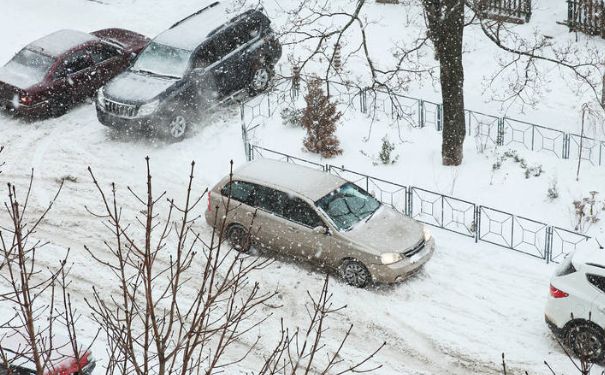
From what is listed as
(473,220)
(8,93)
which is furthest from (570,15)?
(8,93)

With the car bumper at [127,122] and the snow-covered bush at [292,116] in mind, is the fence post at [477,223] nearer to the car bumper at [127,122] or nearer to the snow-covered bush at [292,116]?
the snow-covered bush at [292,116]

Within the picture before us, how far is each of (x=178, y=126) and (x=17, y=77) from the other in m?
4.20

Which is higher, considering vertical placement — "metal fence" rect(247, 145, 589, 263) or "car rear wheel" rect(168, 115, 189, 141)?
"car rear wheel" rect(168, 115, 189, 141)

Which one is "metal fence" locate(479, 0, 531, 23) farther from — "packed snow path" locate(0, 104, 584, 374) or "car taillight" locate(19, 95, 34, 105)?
"car taillight" locate(19, 95, 34, 105)

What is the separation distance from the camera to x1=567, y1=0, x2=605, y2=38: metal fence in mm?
20156

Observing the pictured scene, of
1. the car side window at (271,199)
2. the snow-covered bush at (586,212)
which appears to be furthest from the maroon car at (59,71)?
the snow-covered bush at (586,212)

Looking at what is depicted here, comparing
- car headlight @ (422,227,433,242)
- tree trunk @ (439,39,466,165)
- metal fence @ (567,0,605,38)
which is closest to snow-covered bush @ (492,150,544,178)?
tree trunk @ (439,39,466,165)

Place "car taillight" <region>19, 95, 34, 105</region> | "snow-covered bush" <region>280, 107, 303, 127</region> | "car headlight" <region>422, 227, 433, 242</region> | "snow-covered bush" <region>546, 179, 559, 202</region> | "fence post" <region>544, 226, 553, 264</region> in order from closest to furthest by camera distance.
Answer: "fence post" <region>544, 226, 553, 264</region> → "car headlight" <region>422, 227, 433, 242</region> → "snow-covered bush" <region>546, 179, 559, 202</region> → "snow-covered bush" <region>280, 107, 303, 127</region> → "car taillight" <region>19, 95, 34, 105</region>

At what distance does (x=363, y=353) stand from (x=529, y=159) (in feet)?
19.8

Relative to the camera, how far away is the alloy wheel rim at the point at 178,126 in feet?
61.1

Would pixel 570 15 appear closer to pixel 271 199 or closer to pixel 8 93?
pixel 271 199

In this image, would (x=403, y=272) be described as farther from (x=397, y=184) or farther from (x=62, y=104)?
(x=62, y=104)

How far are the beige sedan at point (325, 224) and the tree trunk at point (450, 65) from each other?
2.67 meters

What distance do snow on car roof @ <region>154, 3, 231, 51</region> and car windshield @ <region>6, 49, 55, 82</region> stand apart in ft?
8.64
